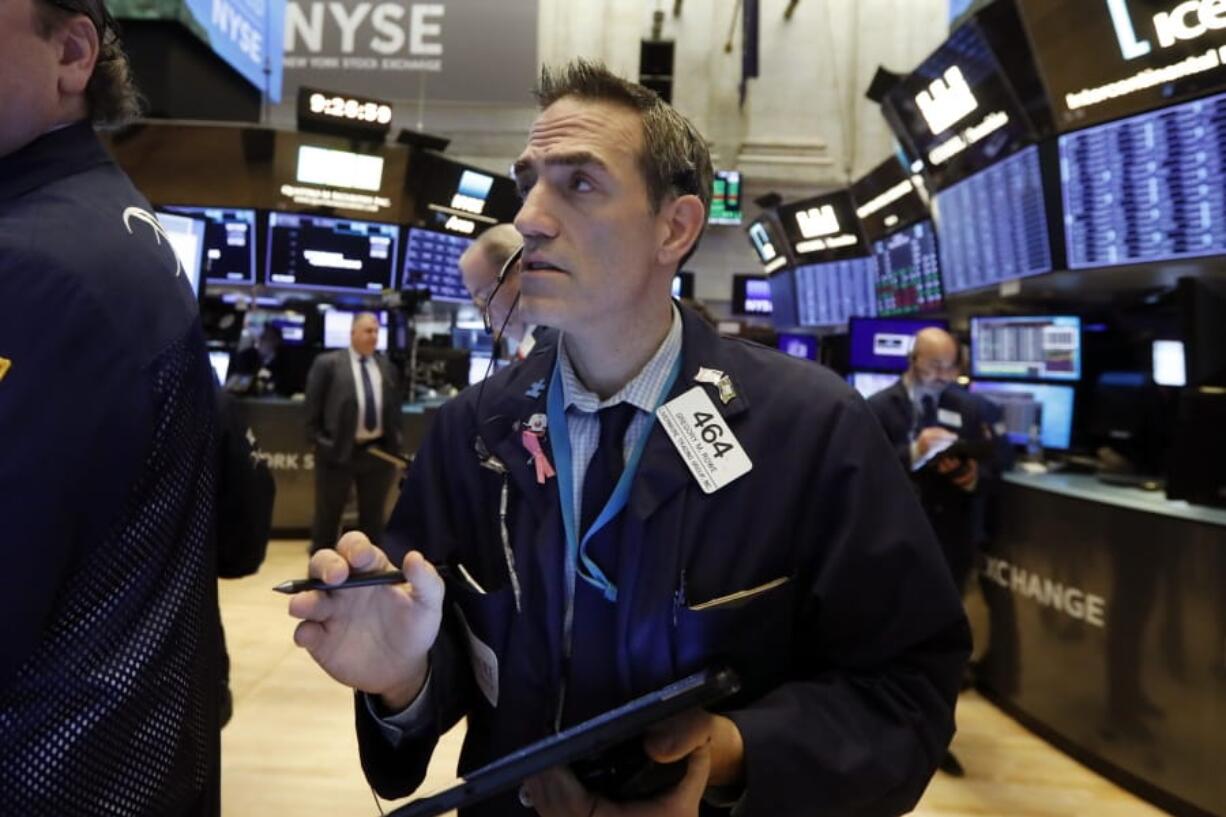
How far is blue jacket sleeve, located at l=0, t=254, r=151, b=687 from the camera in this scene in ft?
2.57

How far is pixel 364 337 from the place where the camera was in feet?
19.9

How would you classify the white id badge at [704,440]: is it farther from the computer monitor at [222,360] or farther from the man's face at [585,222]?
the computer monitor at [222,360]

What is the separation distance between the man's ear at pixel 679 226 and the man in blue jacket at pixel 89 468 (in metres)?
0.61

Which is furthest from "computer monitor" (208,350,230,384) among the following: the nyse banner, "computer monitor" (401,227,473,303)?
the nyse banner

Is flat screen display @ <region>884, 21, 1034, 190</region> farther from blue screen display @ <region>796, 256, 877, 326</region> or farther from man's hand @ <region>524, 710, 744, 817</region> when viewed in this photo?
man's hand @ <region>524, 710, 744, 817</region>

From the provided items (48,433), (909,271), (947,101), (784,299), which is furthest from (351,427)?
(784,299)

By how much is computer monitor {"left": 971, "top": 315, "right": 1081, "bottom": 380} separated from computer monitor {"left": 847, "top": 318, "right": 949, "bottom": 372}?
0.70 m

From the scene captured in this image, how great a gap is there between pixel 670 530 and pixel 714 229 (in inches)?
479

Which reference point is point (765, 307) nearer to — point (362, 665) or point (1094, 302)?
point (1094, 302)

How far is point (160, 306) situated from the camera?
3.07ft

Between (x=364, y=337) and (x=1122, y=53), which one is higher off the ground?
(x=1122, y=53)

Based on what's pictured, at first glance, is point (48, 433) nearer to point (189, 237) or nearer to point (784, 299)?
point (189, 237)

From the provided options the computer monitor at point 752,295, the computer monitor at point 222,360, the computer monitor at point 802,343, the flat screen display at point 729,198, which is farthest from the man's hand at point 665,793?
the computer monitor at point 752,295

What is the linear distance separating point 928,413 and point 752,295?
827cm
